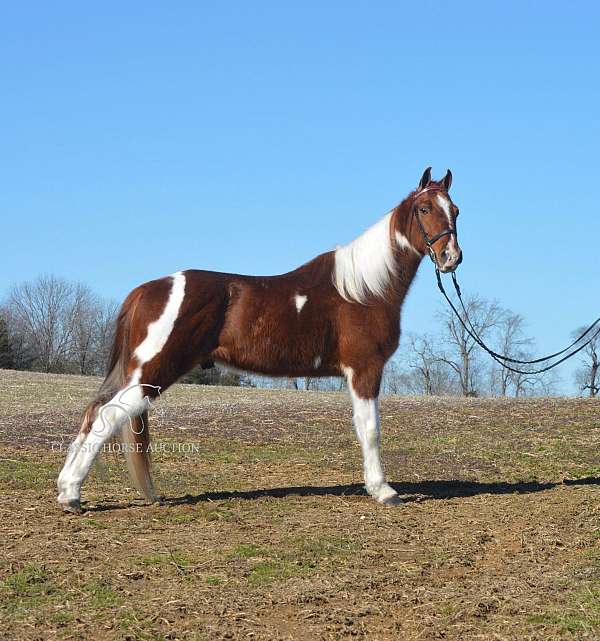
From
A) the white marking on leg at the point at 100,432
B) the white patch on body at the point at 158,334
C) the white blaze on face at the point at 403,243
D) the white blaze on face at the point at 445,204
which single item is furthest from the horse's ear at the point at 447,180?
the white marking on leg at the point at 100,432

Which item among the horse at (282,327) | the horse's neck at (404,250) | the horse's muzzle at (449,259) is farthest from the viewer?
the horse's neck at (404,250)

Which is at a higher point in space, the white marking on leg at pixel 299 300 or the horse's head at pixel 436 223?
the horse's head at pixel 436 223

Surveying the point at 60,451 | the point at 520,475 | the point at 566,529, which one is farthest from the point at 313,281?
the point at 60,451

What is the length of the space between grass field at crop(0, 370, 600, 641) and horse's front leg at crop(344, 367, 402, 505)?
22cm

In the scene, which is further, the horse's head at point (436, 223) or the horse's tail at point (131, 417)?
the horse's head at point (436, 223)

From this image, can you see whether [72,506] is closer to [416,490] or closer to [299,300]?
[299,300]

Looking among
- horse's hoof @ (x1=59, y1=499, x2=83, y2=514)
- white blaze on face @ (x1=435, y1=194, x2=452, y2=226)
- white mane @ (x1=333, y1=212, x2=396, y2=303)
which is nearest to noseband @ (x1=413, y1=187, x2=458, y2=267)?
white blaze on face @ (x1=435, y1=194, x2=452, y2=226)

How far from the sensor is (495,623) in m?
4.79

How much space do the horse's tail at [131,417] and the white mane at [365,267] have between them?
6.57 feet

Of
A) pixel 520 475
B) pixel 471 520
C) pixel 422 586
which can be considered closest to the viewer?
pixel 422 586

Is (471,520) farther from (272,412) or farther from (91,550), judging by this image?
(272,412)

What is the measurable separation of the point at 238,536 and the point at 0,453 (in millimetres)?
5901

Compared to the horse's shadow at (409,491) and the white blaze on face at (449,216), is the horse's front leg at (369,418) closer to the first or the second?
the horse's shadow at (409,491)

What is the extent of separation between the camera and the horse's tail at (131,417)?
7.57m
